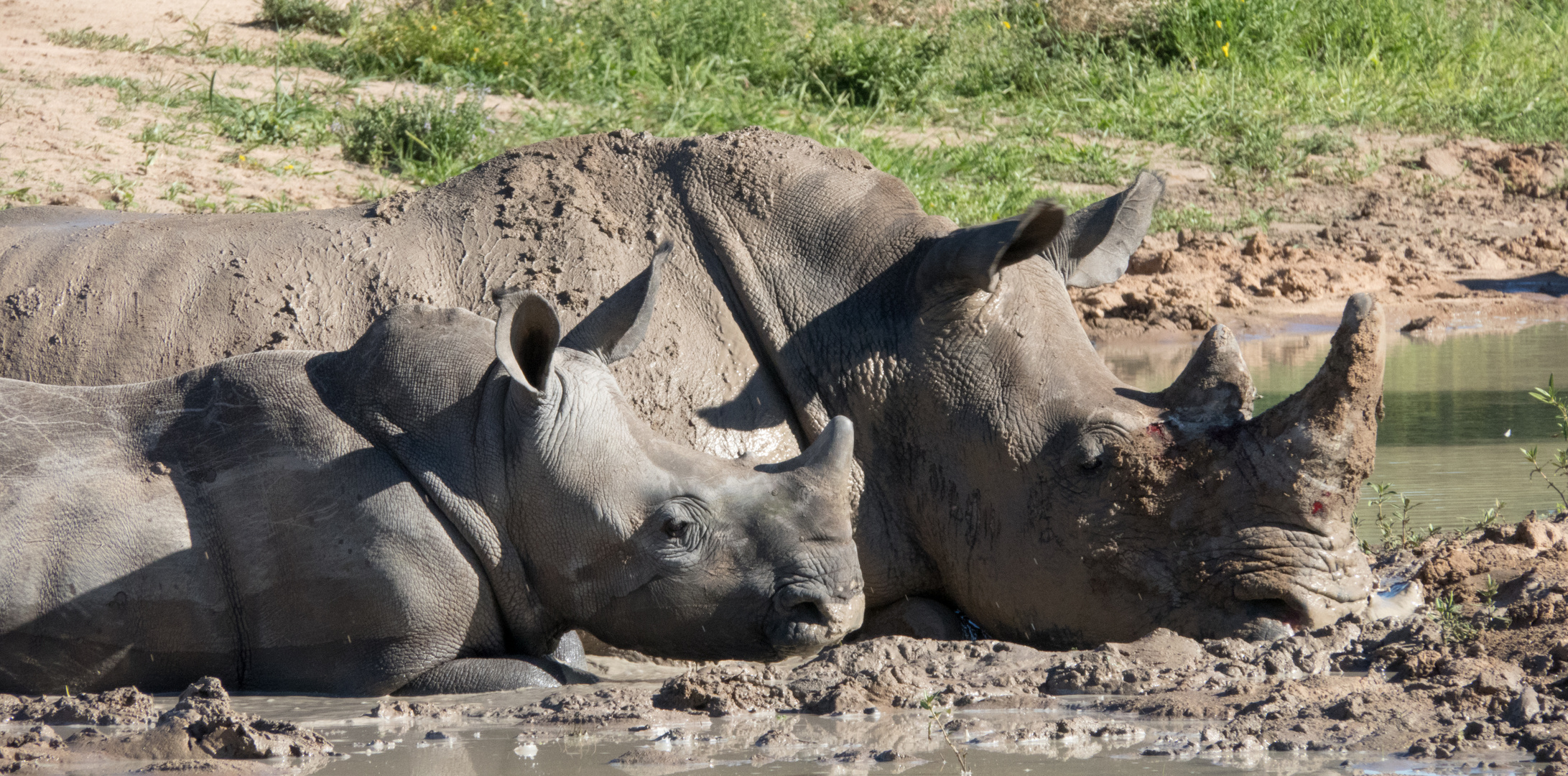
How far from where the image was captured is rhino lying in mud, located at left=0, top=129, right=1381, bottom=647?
14.9ft

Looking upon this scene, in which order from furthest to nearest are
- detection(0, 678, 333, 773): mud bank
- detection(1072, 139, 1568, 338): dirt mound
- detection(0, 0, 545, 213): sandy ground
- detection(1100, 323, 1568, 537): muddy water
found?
1. detection(1072, 139, 1568, 338): dirt mound
2. detection(0, 0, 545, 213): sandy ground
3. detection(1100, 323, 1568, 537): muddy water
4. detection(0, 678, 333, 773): mud bank

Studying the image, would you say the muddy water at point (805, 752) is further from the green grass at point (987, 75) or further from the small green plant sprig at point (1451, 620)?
the green grass at point (987, 75)

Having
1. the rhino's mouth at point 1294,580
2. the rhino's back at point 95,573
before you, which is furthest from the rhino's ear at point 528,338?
the rhino's mouth at point 1294,580

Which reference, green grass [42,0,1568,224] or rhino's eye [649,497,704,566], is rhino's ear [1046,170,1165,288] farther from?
green grass [42,0,1568,224]

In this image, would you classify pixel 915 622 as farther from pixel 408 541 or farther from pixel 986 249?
pixel 408 541

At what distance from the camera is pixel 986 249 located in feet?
15.6

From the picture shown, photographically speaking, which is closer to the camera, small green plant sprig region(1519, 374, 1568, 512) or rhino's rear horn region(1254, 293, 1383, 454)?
rhino's rear horn region(1254, 293, 1383, 454)

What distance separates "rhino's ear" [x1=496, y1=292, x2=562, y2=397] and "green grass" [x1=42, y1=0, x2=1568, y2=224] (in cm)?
624

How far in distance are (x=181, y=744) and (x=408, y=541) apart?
73cm

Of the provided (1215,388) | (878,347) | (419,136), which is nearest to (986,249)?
(878,347)

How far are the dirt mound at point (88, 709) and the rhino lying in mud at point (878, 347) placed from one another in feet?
4.11

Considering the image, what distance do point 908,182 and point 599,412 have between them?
7125 millimetres

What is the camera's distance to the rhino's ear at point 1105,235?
5246mm

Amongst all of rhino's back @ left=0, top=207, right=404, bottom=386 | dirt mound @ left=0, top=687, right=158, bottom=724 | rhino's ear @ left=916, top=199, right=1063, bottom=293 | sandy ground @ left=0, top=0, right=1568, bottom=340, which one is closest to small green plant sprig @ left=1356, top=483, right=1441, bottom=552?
rhino's ear @ left=916, top=199, right=1063, bottom=293
